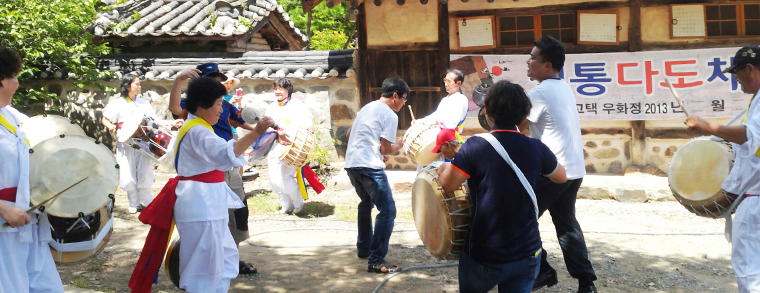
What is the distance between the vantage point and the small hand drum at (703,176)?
3.72 meters

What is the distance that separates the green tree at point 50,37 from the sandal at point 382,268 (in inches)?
262

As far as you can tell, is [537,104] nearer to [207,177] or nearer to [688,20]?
[207,177]

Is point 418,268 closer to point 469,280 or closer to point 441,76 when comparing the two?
point 469,280

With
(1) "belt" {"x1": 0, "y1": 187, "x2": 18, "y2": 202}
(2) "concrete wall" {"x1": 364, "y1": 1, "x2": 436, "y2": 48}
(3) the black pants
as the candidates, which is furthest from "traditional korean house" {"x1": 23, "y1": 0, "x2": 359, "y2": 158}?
(1) "belt" {"x1": 0, "y1": 187, "x2": 18, "y2": 202}

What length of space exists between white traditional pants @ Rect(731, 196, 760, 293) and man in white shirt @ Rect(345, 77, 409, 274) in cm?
250

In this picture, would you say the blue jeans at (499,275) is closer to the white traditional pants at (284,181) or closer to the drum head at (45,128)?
the drum head at (45,128)

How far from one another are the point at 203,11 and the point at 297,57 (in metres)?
2.58

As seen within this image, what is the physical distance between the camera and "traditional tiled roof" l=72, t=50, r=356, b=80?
9.75 m

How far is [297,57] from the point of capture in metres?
10.2

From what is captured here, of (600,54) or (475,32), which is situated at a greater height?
(475,32)

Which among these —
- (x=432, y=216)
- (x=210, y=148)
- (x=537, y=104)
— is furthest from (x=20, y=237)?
(x=537, y=104)

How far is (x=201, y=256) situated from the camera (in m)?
3.59

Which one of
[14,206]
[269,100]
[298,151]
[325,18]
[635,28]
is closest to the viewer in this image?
[14,206]

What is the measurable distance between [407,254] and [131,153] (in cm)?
410
